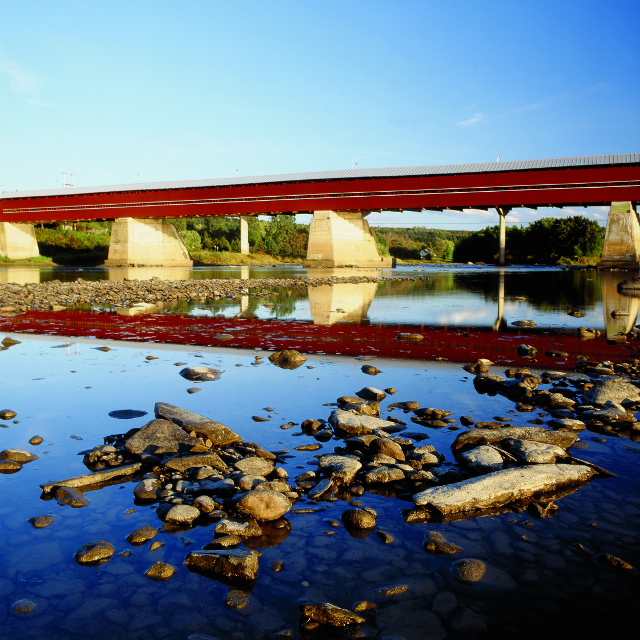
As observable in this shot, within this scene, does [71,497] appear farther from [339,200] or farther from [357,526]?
[339,200]

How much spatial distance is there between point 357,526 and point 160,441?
169 cm

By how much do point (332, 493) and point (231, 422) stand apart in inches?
58.8

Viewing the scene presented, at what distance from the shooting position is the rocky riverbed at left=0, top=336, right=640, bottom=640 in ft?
6.99

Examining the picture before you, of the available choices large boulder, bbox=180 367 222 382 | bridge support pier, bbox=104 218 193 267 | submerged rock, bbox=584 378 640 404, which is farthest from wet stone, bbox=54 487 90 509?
bridge support pier, bbox=104 218 193 267

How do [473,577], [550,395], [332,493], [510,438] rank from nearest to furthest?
[473,577] < [332,493] < [510,438] < [550,395]

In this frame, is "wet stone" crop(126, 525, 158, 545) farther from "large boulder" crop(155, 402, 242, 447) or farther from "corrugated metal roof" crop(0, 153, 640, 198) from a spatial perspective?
"corrugated metal roof" crop(0, 153, 640, 198)

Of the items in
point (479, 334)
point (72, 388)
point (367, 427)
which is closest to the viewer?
point (367, 427)

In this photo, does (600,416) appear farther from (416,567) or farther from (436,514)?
(416,567)

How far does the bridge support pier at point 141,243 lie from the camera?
46.4 m

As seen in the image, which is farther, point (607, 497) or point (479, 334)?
point (479, 334)

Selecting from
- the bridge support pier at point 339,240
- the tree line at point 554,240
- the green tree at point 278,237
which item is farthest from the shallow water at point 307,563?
the green tree at point 278,237

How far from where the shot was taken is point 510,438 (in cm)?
390

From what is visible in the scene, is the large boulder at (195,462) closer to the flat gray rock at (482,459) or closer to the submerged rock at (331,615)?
the submerged rock at (331,615)

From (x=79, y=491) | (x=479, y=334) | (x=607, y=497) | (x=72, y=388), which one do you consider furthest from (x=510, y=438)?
(x=479, y=334)
